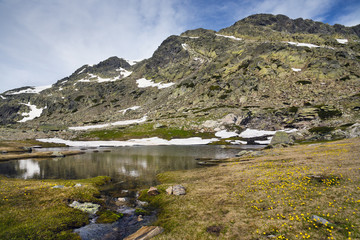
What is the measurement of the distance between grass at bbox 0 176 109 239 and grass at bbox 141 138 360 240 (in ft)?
29.4

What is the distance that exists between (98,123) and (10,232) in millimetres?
186868

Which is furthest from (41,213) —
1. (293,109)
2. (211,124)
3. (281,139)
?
(293,109)

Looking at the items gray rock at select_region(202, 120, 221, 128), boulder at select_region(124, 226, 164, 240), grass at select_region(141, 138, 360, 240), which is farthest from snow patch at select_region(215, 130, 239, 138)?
boulder at select_region(124, 226, 164, 240)

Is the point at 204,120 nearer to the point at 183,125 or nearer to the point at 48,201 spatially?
the point at 183,125

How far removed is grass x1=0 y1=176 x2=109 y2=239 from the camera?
1598 cm

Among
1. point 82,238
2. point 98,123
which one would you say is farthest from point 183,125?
point 82,238

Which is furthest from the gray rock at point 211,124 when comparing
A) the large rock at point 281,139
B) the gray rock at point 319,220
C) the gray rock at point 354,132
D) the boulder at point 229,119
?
the gray rock at point 319,220

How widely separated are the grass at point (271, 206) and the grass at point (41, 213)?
8967 mm

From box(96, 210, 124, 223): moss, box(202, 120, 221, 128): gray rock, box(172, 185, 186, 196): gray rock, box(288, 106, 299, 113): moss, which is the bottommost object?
box(96, 210, 124, 223): moss

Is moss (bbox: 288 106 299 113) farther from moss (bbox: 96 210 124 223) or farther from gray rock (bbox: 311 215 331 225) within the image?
moss (bbox: 96 210 124 223)

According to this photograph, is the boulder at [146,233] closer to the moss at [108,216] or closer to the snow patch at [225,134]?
the moss at [108,216]

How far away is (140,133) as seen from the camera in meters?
143

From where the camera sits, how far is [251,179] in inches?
1166

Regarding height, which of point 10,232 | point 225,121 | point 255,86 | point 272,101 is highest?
point 255,86
